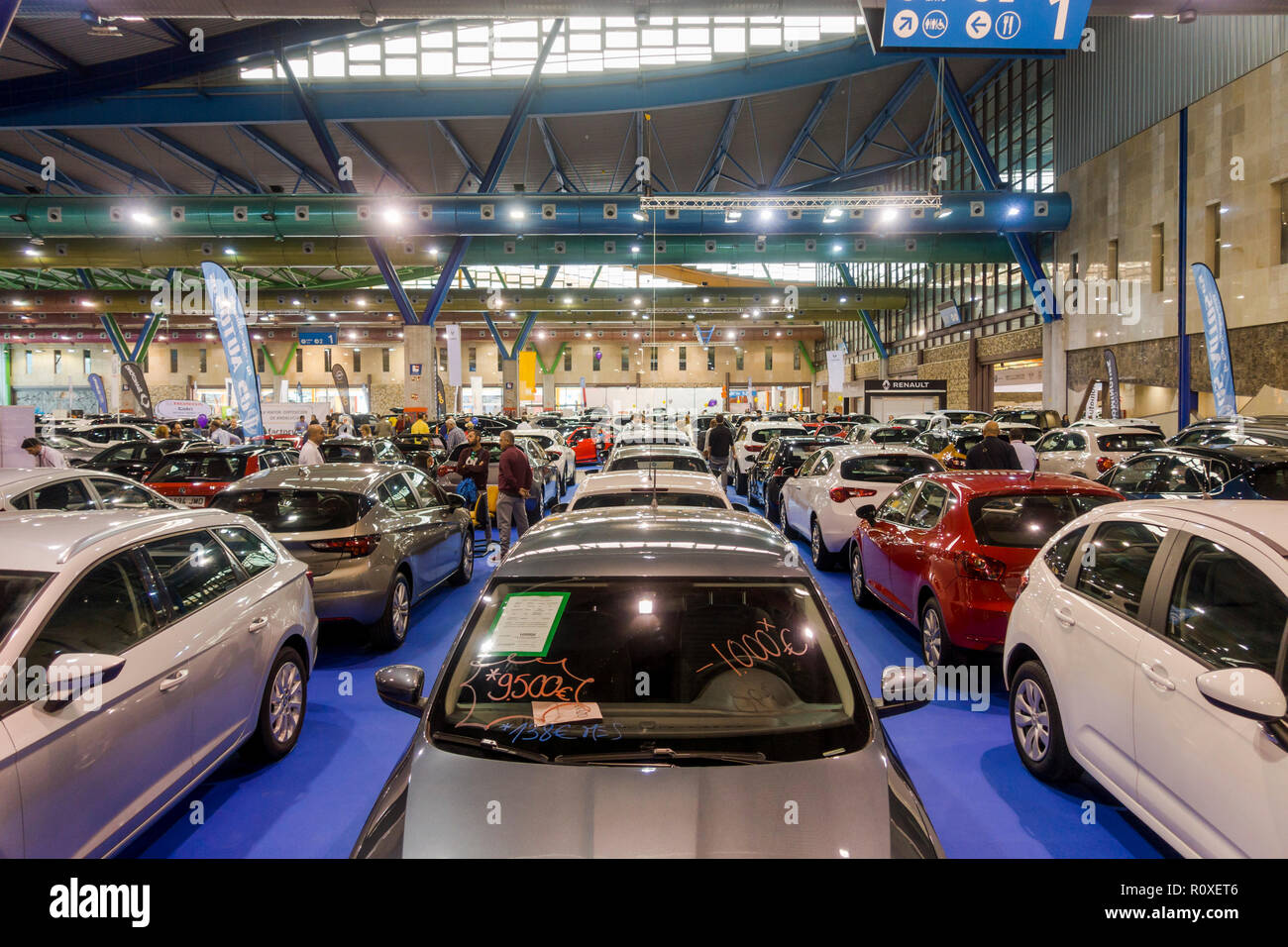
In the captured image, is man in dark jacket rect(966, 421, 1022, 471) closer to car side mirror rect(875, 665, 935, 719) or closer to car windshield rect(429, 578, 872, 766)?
car side mirror rect(875, 665, 935, 719)

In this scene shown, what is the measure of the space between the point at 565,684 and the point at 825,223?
17.6m

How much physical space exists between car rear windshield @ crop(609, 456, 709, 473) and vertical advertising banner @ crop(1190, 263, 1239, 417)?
37.1ft

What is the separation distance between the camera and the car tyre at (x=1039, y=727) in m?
3.62

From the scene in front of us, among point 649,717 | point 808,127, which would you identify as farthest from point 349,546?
point 808,127

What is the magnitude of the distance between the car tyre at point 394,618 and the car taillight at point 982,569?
4486 mm

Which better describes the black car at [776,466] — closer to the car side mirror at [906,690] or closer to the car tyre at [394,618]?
the car tyre at [394,618]

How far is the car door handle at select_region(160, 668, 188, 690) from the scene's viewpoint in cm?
299

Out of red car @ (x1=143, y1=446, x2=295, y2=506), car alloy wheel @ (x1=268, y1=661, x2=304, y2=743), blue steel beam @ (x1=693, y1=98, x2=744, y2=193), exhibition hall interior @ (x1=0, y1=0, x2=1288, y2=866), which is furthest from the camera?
blue steel beam @ (x1=693, y1=98, x2=744, y2=193)

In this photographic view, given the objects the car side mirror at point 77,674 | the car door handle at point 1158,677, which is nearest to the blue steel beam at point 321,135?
the car side mirror at point 77,674

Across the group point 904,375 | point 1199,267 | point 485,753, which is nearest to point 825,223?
point 1199,267

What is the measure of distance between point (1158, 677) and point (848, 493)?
5.61 m

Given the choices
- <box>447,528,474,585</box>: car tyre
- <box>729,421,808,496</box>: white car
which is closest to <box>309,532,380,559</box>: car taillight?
<box>447,528,474,585</box>: car tyre
